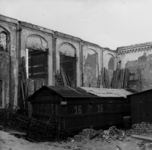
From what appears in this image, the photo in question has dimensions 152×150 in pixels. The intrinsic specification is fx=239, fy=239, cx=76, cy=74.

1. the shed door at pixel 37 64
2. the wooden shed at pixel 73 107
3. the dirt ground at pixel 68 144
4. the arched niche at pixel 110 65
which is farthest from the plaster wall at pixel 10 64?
the arched niche at pixel 110 65

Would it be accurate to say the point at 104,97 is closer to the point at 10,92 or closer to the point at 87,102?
the point at 87,102

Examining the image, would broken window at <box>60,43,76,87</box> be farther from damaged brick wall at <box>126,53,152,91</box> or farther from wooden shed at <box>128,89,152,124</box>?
damaged brick wall at <box>126,53,152,91</box>

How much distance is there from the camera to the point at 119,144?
38.6ft

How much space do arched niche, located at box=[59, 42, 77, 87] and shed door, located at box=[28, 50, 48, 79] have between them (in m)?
1.71

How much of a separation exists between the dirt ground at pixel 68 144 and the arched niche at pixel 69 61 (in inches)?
385

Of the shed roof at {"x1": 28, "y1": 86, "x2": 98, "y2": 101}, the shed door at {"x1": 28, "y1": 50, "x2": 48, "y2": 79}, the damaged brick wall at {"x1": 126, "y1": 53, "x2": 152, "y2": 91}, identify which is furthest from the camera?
the damaged brick wall at {"x1": 126, "y1": 53, "x2": 152, "y2": 91}

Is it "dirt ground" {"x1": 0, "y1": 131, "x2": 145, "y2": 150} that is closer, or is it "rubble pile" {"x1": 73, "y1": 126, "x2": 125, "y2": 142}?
"dirt ground" {"x1": 0, "y1": 131, "x2": 145, "y2": 150}

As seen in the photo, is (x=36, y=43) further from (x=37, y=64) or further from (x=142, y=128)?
(x=142, y=128)

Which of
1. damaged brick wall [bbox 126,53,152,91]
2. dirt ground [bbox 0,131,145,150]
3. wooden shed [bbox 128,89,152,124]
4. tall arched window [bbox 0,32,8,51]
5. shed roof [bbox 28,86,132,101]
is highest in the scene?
tall arched window [bbox 0,32,8,51]

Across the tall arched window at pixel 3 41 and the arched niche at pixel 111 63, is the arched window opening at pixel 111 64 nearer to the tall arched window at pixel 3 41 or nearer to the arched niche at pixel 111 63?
the arched niche at pixel 111 63

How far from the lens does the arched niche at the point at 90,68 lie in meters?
24.9

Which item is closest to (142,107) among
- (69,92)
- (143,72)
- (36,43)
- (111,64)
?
(69,92)

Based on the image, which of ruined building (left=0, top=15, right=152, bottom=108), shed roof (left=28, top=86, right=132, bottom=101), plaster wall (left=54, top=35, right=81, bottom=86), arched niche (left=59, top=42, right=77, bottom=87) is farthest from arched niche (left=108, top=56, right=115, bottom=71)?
shed roof (left=28, top=86, right=132, bottom=101)

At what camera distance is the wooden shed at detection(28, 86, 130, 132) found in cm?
1402
